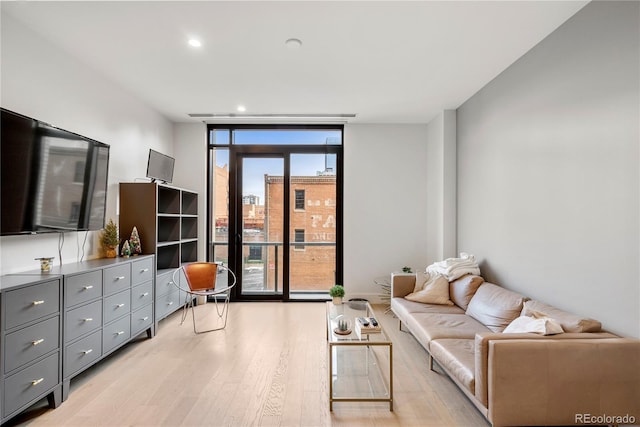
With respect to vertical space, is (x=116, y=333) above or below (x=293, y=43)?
below

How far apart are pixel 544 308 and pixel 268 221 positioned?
372 centimetres

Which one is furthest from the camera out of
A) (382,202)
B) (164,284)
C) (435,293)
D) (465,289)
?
(382,202)

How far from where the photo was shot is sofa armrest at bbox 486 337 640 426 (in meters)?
1.83

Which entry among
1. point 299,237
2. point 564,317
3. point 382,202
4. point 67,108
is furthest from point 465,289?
point 67,108

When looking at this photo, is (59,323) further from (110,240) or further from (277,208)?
(277,208)

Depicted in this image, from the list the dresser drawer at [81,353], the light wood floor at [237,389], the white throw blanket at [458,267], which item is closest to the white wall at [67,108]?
the dresser drawer at [81,353]

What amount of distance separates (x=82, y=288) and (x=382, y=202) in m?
3.92

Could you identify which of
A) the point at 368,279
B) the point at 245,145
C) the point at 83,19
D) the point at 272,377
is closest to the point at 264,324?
the point at 272,377

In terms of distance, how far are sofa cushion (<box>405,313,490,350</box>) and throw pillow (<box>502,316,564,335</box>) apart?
1.48 feet

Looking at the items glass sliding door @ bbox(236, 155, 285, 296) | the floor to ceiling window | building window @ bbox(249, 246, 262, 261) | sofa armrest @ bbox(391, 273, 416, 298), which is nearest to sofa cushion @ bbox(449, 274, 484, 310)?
sofa armrest @ bbox(391, 273, 416, 298)

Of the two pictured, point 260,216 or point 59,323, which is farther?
point 260,216

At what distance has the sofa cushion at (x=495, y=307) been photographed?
271 centimetres

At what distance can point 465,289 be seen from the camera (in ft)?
11.3

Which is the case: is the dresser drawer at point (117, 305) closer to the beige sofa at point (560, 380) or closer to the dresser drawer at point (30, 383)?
the dresser drawer at point (30, 383)
